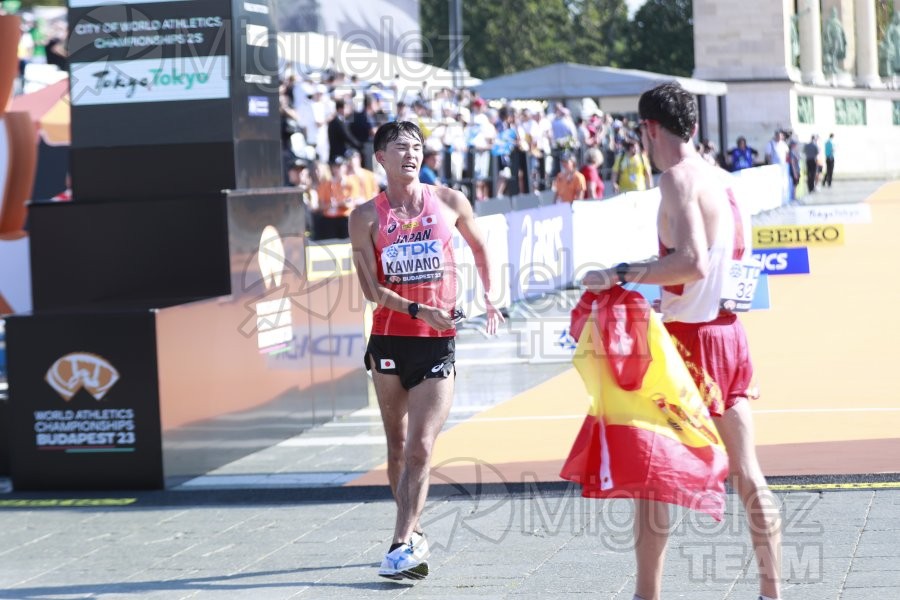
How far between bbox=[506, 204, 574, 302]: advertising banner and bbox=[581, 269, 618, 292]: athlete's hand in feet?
39.4

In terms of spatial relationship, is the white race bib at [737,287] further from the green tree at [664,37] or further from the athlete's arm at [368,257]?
the green tree at [664,37]

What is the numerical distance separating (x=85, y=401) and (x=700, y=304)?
193 inches

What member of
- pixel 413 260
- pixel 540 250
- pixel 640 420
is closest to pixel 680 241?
pixel 640 420

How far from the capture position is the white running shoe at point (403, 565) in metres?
6.31

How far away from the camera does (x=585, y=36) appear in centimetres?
11006

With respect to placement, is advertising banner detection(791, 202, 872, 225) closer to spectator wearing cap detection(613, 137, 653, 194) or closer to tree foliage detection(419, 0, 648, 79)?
spectator wearing cap detection(613, 137, 653, 194)

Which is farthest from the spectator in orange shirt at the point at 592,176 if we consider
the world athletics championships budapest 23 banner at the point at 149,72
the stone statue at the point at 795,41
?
the stone statue at the point at 795,41

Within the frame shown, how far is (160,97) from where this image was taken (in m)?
10.2

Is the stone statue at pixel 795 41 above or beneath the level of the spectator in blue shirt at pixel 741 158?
above

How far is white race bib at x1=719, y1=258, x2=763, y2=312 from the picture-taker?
525cm

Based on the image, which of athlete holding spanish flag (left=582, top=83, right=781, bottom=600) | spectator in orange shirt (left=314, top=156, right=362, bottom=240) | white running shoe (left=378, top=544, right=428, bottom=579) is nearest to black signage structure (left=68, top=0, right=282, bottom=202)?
white running shoe (left=378, top=544, right=428, bottom=579)

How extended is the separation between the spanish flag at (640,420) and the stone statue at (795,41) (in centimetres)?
5289

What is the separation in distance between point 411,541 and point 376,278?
124 cm

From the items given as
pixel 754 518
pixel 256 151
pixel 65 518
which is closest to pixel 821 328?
pixel 256 151
